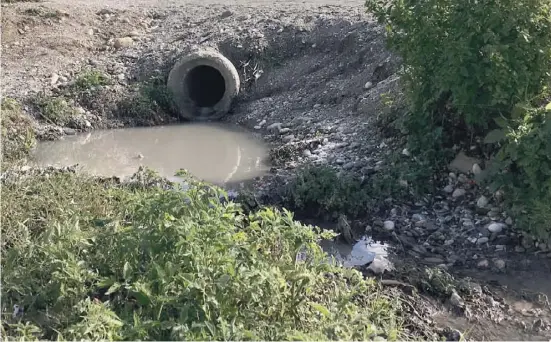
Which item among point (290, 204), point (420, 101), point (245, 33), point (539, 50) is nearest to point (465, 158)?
point (420, 101)

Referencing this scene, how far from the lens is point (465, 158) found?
5969 millimetres

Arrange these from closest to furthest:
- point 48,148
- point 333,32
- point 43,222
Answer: point 43,222 → point 48,148 → point 333,32

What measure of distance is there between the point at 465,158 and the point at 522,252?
1167mm

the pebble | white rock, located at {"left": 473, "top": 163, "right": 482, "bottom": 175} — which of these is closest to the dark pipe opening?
the pebble

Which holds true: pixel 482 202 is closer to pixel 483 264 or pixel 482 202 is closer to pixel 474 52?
pixel 483 264

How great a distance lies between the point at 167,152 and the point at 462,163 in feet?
11.9

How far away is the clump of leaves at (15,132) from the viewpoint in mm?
7438

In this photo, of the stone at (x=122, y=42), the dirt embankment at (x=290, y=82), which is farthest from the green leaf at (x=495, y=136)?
the stone at (x=122, y=42)

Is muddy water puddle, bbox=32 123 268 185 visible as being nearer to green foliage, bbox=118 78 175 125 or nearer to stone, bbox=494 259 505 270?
green foliage, bbox=118 78 175 125

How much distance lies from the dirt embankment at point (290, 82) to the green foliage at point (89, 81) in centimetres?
12

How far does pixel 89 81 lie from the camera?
29.8 ft

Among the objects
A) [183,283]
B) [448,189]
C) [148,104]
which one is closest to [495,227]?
[448,189]

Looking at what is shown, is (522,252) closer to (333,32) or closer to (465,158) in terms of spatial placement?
(465,158)

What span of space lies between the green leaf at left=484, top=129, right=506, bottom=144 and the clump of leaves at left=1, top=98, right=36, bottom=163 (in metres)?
4.71
